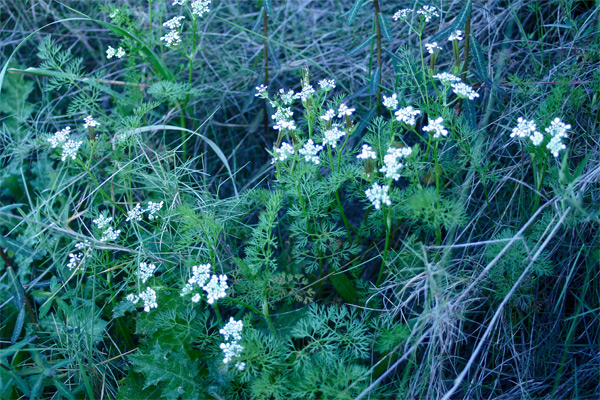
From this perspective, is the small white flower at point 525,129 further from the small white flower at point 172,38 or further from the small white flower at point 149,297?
the small white flower at point 172,38

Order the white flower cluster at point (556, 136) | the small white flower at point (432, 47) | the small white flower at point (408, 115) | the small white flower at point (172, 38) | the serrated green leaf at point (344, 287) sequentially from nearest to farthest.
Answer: the white flower cluster at point (556, 136) → the small white flower at point (408, 115) → the small white flower at point (432, 47) → the serrated green leaf at point (344, 287) → the small white flower at point (172, 38)

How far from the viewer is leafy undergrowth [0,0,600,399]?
6.01 ft

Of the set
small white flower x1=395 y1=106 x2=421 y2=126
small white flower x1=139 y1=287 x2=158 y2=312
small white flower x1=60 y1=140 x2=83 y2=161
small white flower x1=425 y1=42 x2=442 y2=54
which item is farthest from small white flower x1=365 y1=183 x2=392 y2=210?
small white flower x1=60 y1=140 x2=83 y2=161

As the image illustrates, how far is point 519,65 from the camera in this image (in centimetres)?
262

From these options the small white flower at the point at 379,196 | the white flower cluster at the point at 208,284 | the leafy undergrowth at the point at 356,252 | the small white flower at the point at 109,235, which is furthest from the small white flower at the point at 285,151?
the small white flower at the point at 109,235

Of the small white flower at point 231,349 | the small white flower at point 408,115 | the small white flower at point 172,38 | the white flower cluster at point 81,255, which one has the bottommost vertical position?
the small white flower at point 231,349

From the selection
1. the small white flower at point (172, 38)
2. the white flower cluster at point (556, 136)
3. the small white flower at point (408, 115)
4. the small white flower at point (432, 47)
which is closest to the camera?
the white flower cluster at point (556, 136)

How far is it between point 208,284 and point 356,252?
71 centimetres

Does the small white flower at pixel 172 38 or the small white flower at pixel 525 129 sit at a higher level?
the small white flower at pixel 172 38

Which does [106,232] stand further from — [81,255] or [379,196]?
[379,196]

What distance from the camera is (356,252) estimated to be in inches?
84.4

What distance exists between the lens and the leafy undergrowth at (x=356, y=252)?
1833mm

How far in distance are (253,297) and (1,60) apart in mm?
2595

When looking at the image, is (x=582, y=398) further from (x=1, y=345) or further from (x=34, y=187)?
(x=34, y=187)
